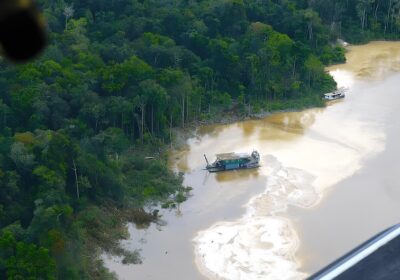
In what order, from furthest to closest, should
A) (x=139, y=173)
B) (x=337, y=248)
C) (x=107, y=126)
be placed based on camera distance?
(x=107, y=126)
(x=139, y=173)
(x=337, y=248)

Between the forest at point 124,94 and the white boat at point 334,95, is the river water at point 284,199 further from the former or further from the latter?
the forest at point 124,94

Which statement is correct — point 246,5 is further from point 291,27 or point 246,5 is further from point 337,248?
point 337,248

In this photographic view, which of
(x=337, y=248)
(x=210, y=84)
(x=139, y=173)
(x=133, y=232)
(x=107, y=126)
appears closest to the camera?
(x=337, y=248)

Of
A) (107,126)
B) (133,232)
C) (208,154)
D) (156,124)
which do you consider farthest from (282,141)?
(133,232)

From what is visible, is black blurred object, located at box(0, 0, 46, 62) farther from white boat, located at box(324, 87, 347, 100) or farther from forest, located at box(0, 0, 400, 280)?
white boat, located at box(324, 87, 347, 100)

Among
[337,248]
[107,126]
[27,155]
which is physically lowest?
[337,248]

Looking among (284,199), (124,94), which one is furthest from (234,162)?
(124,94)

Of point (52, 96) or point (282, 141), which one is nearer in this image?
point (52, 96)

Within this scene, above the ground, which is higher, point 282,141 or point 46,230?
point 46,230
